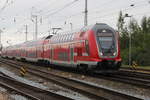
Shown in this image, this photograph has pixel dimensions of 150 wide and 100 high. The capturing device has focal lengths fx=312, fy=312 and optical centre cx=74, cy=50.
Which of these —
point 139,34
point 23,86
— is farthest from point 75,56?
point 139,34

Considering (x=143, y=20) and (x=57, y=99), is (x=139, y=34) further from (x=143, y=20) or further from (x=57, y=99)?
(x=57, y=99)

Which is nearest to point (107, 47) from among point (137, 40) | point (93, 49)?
point (93, 49)

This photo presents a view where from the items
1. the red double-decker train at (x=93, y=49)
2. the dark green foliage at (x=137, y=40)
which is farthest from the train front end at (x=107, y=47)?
the dark green foliage at (x=137, y=40)

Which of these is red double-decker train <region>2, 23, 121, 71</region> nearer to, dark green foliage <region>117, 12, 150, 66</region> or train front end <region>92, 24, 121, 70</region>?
train front end <region>92, 24, 121, 70</region>

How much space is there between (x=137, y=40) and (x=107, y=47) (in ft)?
196

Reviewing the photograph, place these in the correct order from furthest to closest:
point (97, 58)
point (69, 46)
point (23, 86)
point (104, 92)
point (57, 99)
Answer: point (69, 46)
point (97, 58)
point (23, 86)
point (104, 92)
point (57, 99)

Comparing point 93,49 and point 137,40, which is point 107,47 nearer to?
point 93,49

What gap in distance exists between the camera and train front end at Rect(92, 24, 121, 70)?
20.0 m

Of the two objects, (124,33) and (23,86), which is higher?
(124,33)

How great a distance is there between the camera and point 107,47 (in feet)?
66.7

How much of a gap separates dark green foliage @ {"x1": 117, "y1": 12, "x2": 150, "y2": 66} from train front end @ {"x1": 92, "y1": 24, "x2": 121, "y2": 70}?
24.3 metres

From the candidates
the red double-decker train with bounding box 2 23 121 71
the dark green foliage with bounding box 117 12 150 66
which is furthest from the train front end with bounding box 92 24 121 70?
the dark green foliage with bounding box 117 12 150 66

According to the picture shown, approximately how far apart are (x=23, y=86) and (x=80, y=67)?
6236 mm

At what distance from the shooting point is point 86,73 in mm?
22828
